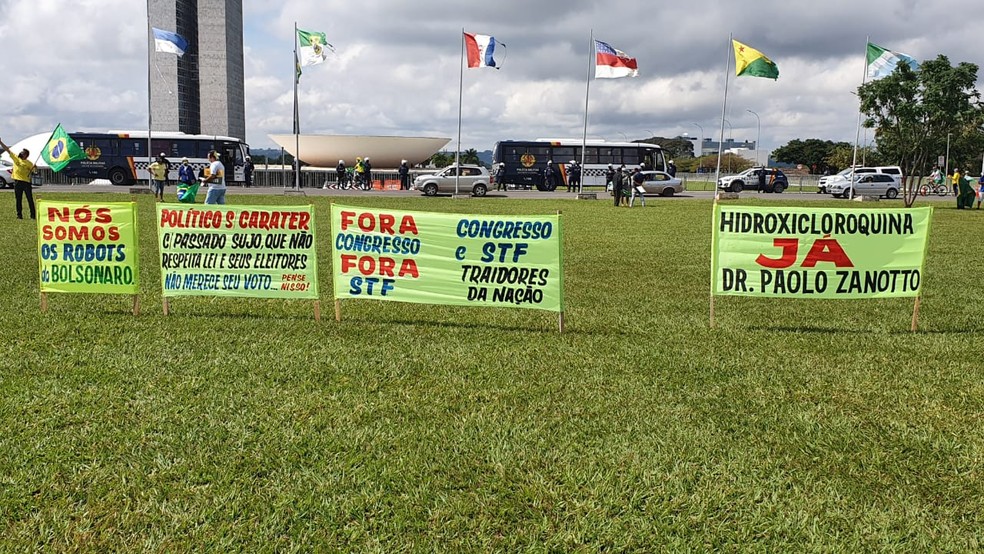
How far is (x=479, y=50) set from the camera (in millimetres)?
29844

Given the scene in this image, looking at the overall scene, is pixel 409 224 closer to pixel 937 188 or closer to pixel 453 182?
pixel 453 182

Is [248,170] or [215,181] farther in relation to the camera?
[248,170]

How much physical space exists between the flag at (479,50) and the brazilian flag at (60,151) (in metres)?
16.3

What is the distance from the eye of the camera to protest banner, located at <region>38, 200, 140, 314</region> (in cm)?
696

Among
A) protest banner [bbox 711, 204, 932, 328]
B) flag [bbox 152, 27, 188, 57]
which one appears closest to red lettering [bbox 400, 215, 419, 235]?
protest banner [bbox 711, 204, 932, 328]

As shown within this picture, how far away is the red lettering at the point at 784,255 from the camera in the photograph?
672 centimetres

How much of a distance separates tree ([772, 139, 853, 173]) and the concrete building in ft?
281


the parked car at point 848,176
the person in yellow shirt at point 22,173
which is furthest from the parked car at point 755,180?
the person in yellow shirt at point 22,173

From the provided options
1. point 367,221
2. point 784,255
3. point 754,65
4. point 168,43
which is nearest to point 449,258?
point 367,221

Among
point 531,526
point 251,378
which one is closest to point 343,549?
point 531,526

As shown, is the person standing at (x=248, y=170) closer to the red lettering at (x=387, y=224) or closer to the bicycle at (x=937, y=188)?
the red lettering at (x=387, y=224)

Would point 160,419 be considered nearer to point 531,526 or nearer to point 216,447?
point 216,447

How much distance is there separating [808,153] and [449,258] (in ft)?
392

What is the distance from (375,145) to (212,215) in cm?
5686
